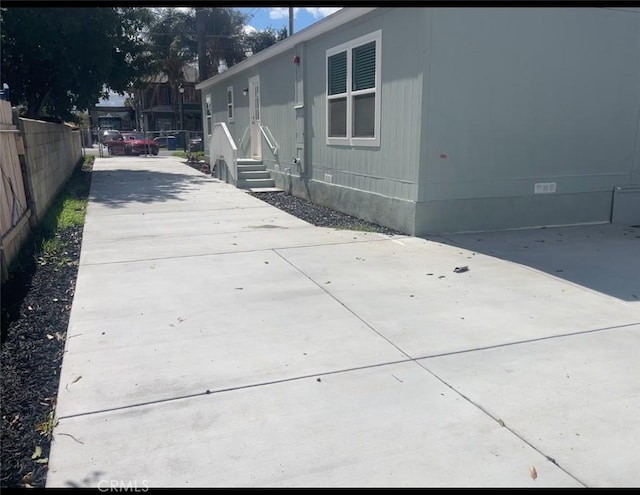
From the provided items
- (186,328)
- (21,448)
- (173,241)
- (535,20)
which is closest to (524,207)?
(535,20)

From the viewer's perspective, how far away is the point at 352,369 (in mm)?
3543

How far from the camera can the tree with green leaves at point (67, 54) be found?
13906mm

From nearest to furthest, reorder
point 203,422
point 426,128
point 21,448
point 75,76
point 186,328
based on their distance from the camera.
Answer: point 21,448
point 203,422
point 186,328
point 426,128
point 75,76

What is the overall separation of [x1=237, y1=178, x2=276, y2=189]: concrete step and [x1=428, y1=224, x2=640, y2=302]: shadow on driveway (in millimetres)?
6883

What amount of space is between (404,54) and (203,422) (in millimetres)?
6193

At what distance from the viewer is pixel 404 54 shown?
7500 millimetres

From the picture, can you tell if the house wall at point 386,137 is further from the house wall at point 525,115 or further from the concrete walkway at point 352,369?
the concrete walkway at point 352,369

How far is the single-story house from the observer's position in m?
7.32

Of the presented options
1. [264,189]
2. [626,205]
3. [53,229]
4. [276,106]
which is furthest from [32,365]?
[276,106]

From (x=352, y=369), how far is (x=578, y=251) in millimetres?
4588

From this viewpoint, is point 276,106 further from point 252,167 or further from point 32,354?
point 32,354

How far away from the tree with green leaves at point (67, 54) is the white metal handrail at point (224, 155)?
4126mm

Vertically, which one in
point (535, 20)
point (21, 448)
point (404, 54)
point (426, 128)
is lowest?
point (21, 448)

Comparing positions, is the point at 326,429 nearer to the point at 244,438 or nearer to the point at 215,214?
the point at 244,438
